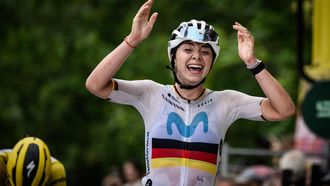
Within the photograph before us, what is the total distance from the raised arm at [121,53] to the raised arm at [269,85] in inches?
21.1

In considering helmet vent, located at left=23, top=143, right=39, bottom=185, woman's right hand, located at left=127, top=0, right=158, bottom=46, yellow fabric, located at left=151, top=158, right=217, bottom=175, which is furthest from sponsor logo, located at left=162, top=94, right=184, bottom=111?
helmet vent, located at left=23, top=143, right=39, bottom=185

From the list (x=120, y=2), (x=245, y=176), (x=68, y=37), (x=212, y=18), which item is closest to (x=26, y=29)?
(x=68, y=37)

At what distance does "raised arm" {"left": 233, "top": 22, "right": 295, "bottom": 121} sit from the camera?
24.7 feet

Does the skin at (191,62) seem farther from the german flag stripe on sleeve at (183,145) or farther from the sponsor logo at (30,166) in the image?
the sponsor logo at (30,166)

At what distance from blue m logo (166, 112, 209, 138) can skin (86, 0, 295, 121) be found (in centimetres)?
22

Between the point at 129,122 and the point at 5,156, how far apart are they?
510 inches

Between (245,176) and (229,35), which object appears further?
(229,35)

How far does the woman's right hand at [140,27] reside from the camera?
7555mm

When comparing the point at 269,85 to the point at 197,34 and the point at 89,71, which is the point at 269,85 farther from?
the point at 89,71

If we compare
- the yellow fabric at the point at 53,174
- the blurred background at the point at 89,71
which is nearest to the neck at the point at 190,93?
the yellow fabric at the point at 53,174

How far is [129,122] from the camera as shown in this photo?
2119cm

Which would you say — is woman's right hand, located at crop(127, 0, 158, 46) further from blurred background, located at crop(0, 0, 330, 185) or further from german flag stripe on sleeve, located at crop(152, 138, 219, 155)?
blurred background, located at crop(0, 0, 330, 185)

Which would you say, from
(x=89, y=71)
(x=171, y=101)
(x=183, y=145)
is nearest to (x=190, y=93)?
(x=171, y=101)

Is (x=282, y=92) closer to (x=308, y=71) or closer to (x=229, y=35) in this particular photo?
(x=308, y=71)
